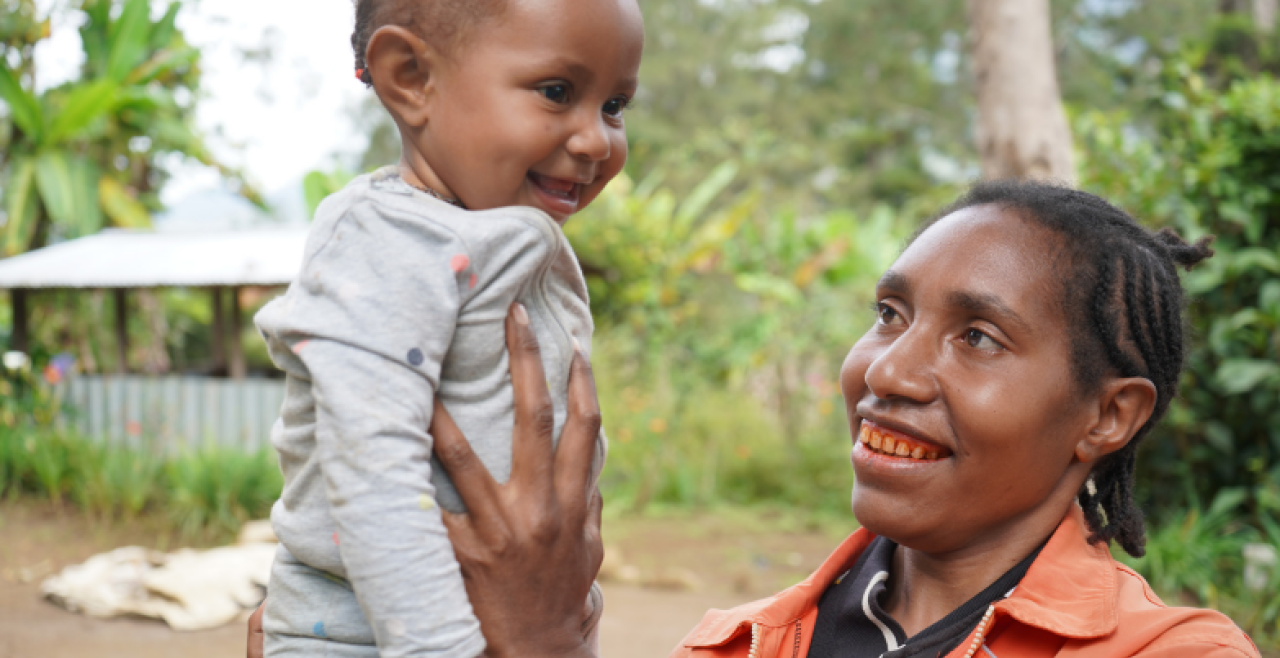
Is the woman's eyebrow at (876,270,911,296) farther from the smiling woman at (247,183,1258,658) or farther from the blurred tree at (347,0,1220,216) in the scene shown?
the blurred tree at (347,0,1220,216)

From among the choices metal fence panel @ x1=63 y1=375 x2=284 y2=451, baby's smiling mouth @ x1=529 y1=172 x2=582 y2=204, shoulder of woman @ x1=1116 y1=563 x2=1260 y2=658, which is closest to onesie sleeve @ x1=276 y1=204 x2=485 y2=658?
baby's smiling mouth @ x1=529 y1=172 x2=582 y2=204

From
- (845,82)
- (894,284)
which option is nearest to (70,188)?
(894,284)

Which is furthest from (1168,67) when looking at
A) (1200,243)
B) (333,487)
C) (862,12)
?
(862,12)

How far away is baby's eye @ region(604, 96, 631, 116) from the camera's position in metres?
1.57

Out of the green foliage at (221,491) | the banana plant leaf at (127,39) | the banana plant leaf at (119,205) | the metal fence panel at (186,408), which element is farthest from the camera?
the banana plant leaf at (119,205)

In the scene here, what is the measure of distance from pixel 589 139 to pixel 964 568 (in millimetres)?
950

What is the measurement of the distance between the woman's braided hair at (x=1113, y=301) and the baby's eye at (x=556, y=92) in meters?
0.75

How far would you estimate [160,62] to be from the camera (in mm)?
10586

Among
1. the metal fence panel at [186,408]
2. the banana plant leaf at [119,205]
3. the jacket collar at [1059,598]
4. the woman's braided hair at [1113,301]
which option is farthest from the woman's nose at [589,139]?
the banana plant leaf at [119,205]

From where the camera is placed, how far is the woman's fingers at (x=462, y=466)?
1376 mm

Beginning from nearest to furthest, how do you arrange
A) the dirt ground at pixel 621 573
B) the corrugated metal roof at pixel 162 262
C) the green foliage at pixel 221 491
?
the dirt ground at pixel 621 573, the green foliage at pixel 221 491, the corrugated metal roof at pixel 162 262

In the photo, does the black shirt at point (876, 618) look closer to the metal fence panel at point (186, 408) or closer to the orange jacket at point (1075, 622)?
the orange jacket at point (1075, 622)

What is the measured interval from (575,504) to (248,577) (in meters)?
5.85

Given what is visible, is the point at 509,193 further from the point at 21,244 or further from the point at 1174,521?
the point at 21,244
